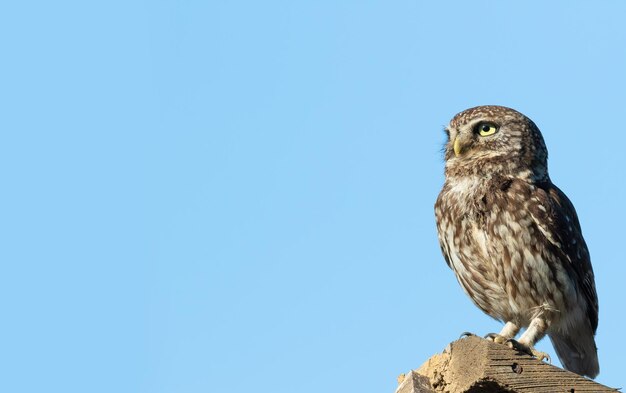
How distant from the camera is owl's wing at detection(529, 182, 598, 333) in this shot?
18.9 feet

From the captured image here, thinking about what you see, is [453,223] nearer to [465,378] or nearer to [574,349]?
[574,349]

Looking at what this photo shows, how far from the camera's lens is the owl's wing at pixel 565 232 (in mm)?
5750

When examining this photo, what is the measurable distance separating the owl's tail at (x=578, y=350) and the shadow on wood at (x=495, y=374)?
242 centimetres

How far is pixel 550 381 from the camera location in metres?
3.51

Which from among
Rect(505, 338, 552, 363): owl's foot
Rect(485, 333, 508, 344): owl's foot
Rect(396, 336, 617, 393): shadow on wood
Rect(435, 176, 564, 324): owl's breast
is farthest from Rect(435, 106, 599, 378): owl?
Rect(396, 336, 617, 393): shadow on wood

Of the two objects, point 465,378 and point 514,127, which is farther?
point 514,127

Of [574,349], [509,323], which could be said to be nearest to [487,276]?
[509,323]

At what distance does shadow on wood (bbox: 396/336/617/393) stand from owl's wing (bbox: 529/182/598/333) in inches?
87.4

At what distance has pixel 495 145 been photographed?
245 inches

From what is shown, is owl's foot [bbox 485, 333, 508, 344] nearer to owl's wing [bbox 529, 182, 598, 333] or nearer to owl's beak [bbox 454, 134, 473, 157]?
owl's wing [bbox 529, 182, 598, 333]

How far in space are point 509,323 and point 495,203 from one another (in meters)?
0.71

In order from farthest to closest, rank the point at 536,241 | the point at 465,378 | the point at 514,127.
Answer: the point at 514,127 < the point at 536,241 < the point at 465,378

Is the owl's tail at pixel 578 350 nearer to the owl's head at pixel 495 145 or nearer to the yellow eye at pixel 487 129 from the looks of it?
the owl's head at pixel 495 145

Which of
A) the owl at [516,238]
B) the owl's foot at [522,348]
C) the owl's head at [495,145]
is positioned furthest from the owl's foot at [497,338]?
the owl's head at [495,145]
